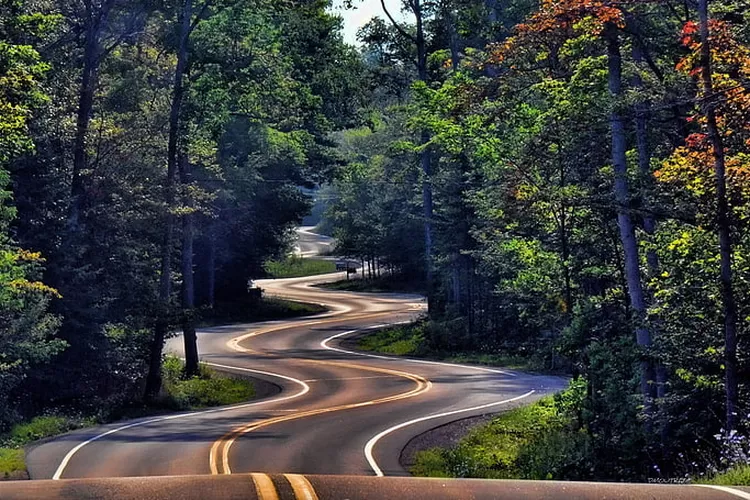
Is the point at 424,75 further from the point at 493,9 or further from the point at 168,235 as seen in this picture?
the point at 168,235

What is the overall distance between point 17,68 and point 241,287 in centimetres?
4172

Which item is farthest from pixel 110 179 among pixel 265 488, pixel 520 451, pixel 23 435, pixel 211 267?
pixel 211 267

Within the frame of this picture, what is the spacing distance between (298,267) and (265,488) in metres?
93.8

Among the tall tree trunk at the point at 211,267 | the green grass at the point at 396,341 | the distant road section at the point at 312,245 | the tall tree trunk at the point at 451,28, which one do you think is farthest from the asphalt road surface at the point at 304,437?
the distant road section at the point at 312,245

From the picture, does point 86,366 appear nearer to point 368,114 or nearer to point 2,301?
point 2,301

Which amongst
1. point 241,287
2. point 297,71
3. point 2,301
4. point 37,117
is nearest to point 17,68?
point 2,301

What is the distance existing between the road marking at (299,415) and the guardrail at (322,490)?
891 cm

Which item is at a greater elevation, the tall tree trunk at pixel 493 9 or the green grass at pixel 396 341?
the tall tree trunk at pixel 493 9

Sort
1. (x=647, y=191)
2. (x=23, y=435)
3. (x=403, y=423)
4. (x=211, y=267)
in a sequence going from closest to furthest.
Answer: (x=647, y=191)
(x=23, y=435)
(x=403, y=423)
(x=211, y=267)

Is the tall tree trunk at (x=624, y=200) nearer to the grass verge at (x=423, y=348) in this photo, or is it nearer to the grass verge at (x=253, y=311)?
the grass verge at (x=423, y=348)

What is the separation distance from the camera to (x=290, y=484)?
805cm

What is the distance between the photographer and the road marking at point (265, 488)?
747 cm

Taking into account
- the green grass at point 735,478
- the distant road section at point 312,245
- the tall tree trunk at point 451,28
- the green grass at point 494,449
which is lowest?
the green grass at point 494,449

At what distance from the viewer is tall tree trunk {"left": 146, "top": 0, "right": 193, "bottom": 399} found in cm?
3036
